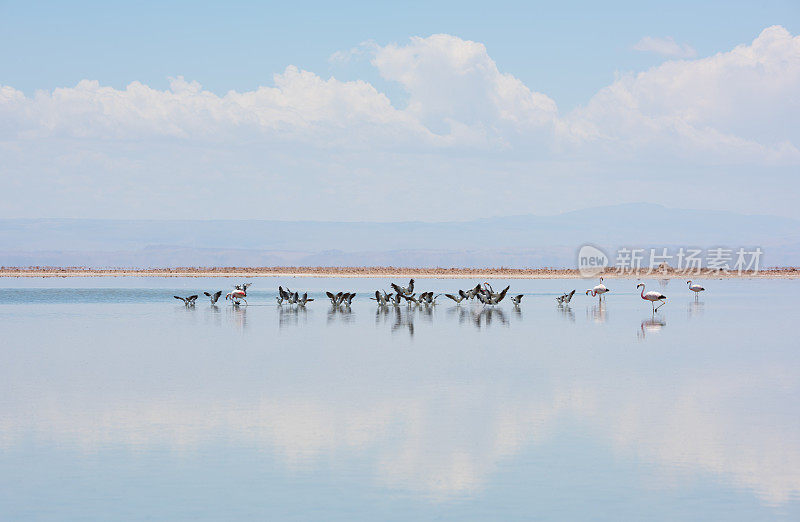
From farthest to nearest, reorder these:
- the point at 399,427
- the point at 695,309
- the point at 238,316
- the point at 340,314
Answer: the point at 695,309, the point at 340,314, the point at 238,316, the point at 399,427

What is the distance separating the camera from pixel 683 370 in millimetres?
17031

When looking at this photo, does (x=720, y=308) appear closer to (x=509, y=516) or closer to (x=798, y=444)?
(x=798, y=444)

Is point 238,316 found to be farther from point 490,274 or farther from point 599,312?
point 490,274

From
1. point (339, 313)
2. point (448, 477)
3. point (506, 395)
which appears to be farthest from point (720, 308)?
point (448, 477)

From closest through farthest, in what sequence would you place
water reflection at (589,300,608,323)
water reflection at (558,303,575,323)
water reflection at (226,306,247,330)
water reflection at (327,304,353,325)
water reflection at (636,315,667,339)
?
water reflection at (636,315,667,339) → water reflection at (226,306,247,330) → water reflection at (327,304,353,325) → water reflection at (589,300,608,323) → water reflection at (558,303,575,323)

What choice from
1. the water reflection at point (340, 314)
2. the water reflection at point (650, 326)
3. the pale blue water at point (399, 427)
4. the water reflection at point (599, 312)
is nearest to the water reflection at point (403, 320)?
the water reflection at point (340, 314)

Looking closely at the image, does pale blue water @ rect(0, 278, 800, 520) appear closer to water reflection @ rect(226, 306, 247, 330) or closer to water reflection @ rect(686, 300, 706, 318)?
water reflection @ rect(226, 306, 247, 330)

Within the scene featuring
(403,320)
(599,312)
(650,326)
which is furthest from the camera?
(599,312)

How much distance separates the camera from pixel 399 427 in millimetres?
11766

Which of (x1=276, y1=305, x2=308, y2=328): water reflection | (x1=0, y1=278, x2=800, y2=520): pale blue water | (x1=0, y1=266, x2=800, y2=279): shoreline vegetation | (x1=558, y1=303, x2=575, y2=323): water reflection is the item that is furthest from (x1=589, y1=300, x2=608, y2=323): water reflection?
(x1=0, y1=266, x2=800, y2=279): shoreline vegetation

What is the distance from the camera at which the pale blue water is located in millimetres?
8828

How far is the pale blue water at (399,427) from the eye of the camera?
8828 mm

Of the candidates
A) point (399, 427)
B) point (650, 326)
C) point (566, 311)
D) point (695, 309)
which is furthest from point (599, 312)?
point (399, 427)

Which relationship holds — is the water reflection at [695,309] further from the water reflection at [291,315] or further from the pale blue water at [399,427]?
the water reflection at [291,315]
